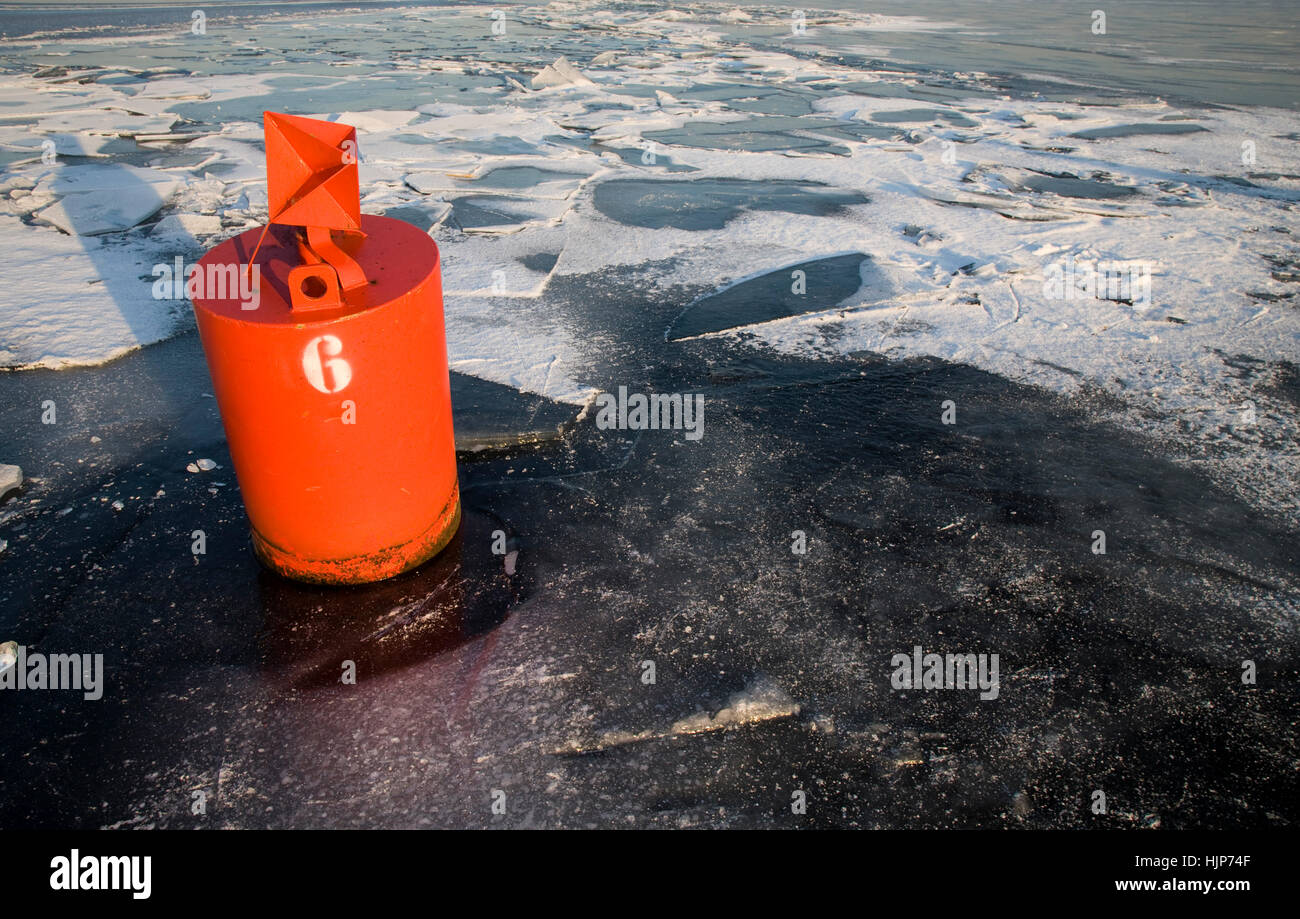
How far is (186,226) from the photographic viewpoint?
5.88m

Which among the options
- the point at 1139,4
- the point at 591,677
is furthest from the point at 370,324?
the point at 1139,4

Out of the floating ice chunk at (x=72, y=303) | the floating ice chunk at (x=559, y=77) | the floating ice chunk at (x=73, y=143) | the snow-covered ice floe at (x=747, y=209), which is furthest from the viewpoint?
the floating ice chunk at (x=559, y=77)

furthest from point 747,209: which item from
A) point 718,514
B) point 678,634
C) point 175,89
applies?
point 175,89

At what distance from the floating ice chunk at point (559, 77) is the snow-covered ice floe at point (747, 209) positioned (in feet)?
0.27

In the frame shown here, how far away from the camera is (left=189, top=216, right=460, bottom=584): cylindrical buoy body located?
2.16m

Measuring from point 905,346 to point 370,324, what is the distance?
3259mm

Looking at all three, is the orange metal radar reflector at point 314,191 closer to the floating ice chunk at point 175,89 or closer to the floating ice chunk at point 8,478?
the floating ice chunk at point 8,478

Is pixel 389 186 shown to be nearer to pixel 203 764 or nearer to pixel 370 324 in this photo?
pixel 370 324

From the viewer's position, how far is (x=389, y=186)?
7031 millimetres

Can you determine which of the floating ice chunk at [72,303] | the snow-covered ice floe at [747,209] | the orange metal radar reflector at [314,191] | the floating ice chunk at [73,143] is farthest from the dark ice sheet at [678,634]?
the floating ice chunk at [73,143]

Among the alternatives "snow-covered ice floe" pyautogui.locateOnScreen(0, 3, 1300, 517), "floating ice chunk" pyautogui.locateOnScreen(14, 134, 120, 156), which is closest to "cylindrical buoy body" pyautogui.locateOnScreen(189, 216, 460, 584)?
"snow-covered ice floe" pyautogui.locateOnScreen(0, 3, 1300, 517)

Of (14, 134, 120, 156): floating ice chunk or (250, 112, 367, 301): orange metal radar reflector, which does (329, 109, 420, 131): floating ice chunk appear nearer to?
(14, 134, 120, 156): floating ice chunk

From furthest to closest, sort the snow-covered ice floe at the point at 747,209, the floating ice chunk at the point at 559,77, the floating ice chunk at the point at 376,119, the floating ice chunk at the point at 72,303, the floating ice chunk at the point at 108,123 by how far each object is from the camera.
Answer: the floating ice chunk at the point at 559,77 → the floating ice chunk at the point at 376,119 → the floating ice chunk at the point at 108,123 → the snow-covered ice floe at the point at 747,209 → the floating ice chunk at the point at 72,303

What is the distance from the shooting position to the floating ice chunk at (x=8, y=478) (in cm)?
302
